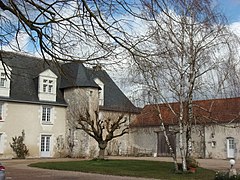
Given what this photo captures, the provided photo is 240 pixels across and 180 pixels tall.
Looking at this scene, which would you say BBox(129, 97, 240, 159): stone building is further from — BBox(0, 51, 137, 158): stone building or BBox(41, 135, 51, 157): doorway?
BBox(41, 135, 51, 157): doorway

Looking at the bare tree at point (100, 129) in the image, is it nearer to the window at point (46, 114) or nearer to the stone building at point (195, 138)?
the stone building at point (195, 138)

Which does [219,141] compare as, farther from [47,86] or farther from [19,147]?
[19,147]

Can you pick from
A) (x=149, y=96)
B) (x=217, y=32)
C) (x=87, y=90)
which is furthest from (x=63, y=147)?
(x=217, y=32)

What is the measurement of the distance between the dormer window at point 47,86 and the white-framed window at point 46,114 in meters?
0.76

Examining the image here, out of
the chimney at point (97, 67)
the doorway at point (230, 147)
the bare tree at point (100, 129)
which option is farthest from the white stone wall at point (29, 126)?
the chimney at point (97, 67)

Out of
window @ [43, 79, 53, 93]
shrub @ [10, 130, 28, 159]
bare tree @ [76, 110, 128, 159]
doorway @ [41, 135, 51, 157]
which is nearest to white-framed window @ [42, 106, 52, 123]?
doorway @ [41, 135, 51, 157]

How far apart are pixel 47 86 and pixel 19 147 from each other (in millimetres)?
5783

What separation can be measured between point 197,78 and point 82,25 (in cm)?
1185

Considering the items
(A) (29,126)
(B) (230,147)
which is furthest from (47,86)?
(B) (230,147)

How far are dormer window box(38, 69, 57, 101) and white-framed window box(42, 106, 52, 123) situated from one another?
76 centimetres

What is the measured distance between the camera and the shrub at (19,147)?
31297 millimetres

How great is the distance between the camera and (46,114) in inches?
1334

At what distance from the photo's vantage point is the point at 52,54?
6.48m

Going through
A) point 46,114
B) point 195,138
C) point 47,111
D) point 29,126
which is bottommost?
point 195,138
